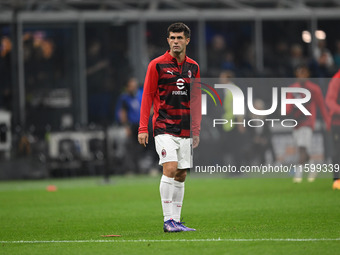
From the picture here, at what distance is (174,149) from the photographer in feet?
31.8

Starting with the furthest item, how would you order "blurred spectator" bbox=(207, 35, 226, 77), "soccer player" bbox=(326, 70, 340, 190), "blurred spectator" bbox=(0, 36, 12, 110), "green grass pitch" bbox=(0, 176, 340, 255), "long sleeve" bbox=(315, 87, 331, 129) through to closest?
"blurred spectator" bbox=(207, 35, 226, 77), "blurred spectator" bbox=(0, 36, 12, 110), "soccer player" bbox=(326, 70, 340, 190), "long sleeve" bbox=(315, 87, 331, 129), "green grass pitch" bbox=(0, 176, 340, 255)

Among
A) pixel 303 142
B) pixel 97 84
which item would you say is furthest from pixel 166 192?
pixel 97 84

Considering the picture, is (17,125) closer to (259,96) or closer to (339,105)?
(339,105)

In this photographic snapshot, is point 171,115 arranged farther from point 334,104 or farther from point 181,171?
point 334,104

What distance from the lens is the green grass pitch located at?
27.4ft

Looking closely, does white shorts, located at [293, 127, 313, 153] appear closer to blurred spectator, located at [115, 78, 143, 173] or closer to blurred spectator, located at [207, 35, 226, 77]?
blurred spectator, located at [115, 78, 143, 173]

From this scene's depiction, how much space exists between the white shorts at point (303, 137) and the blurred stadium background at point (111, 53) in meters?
8.20

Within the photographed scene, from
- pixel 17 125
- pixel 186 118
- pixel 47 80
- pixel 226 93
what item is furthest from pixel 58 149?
pixel 186 118

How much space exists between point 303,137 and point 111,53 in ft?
39.6

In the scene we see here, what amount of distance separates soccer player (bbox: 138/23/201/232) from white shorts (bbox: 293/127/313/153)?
3.55 m

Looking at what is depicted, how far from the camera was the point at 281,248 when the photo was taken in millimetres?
7938

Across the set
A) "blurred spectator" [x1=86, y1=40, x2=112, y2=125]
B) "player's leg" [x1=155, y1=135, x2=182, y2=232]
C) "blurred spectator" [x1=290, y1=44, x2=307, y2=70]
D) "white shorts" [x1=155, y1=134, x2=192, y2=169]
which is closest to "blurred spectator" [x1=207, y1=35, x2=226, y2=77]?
"blurred spectator" [x1=290, y1=44, x2=307, y2=70]

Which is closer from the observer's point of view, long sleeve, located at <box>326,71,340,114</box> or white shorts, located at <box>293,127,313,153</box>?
white shorts, located at <box>293,127,313,153</box>

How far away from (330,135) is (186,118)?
5.41 meters
